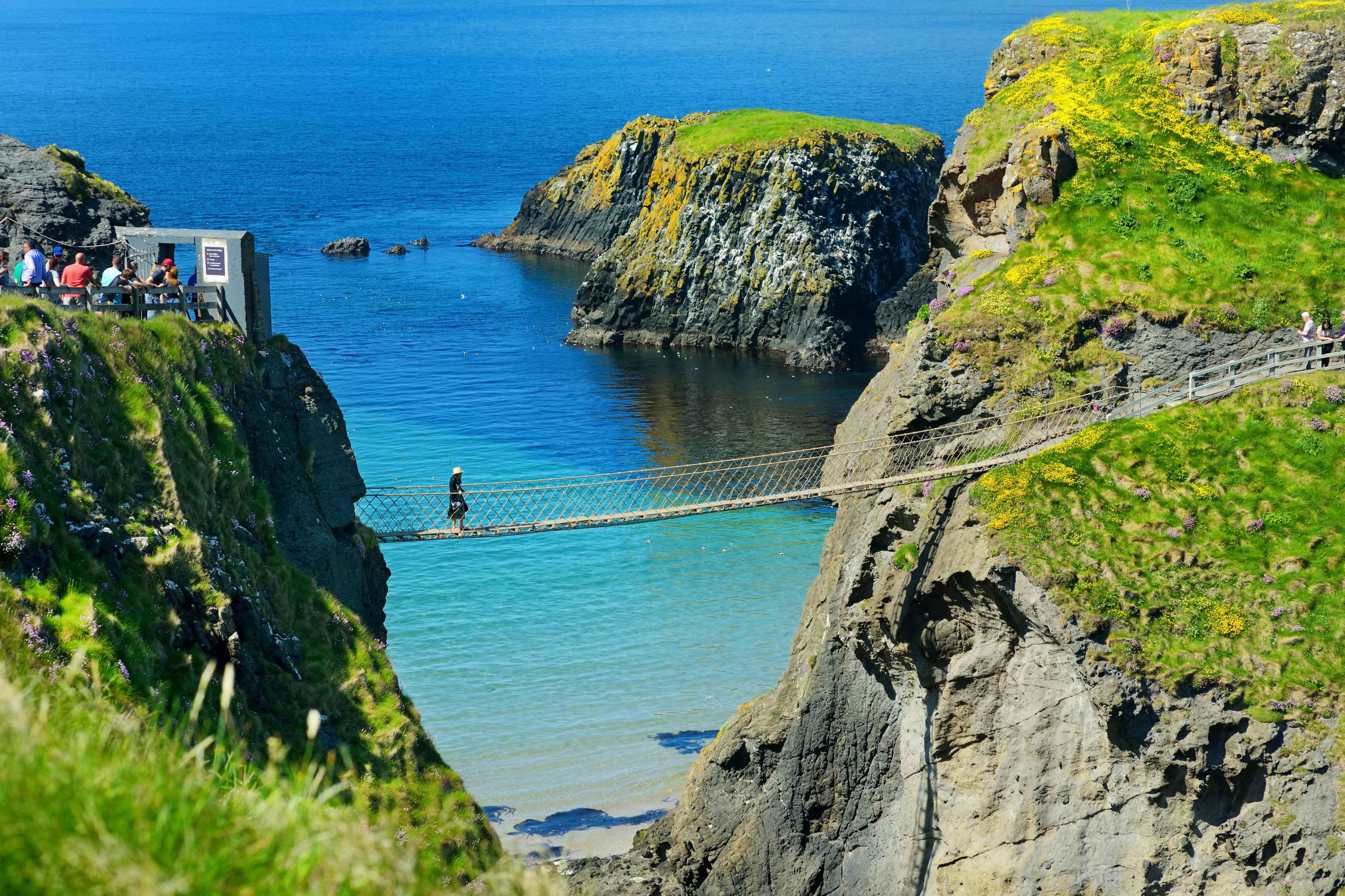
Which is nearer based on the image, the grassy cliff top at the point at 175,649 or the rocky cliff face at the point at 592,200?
the grassy cliff top at the point at 175,649

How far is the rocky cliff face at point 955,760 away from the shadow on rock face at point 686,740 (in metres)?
3.46

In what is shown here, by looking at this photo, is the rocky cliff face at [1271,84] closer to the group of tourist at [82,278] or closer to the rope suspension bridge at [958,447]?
the rope suspension bridge at [958,447]

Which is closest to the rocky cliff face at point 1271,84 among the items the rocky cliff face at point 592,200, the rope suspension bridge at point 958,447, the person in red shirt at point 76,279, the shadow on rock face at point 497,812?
the rope suspension bridge at point 958,447

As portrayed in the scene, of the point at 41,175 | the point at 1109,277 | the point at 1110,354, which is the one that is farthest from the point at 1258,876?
the point at 41,175

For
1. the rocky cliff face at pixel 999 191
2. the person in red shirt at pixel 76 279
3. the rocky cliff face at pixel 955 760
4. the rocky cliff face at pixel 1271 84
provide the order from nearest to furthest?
the person in red shirt at pixel 76 279, the rocky cliff face at pixel 955 760, the rocky cliff face at pixel 999 191, the rocky cliff face at pixel 1271 84

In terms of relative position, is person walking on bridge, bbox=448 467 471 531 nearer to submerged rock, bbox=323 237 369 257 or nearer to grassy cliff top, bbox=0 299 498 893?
grassy cliff top, bbox=0 299 498 893

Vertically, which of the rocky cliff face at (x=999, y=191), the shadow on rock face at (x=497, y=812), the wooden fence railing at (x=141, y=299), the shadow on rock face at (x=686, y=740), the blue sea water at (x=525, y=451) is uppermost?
the rocky cliff face at (x=999, y=191)

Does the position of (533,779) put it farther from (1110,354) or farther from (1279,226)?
(1279,226)

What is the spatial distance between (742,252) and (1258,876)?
4805 centimetres

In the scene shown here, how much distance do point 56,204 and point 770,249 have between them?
112 ft

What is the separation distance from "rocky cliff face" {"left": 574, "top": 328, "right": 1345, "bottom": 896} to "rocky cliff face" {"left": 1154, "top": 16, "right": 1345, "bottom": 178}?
816cm

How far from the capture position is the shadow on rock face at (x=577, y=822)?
24453mm

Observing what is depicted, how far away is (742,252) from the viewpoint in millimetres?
63375

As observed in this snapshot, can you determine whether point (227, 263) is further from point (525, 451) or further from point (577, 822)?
point (525, 451)
